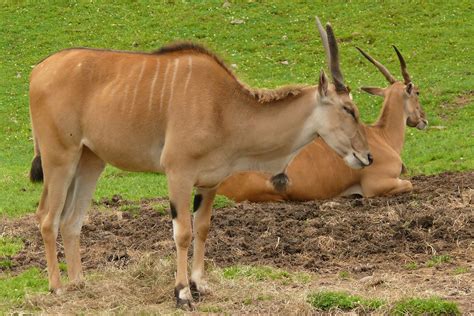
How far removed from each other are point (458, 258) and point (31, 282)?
11.0 feet

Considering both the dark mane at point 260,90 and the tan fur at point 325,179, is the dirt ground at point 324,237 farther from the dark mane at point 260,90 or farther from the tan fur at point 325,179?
the dark mane at point 260,90

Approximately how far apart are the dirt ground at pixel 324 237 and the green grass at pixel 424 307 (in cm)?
51

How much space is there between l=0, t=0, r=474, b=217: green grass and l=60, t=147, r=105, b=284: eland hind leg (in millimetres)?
6118

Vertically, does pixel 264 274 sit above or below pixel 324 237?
above

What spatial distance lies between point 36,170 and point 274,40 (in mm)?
13649

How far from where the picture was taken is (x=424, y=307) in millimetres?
6223

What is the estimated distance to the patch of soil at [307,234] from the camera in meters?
8.12

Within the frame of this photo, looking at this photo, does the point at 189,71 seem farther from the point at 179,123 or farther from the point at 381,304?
the point at 381,304

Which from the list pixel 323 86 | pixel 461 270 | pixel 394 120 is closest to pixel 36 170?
pixel 323 86

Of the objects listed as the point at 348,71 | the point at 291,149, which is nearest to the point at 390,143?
the point at 291,149

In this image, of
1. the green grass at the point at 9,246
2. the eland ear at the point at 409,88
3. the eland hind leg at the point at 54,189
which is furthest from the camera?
the eland ear at the point at 409,88

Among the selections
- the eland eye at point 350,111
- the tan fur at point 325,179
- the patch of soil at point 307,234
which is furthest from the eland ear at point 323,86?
the tan fur at point 325,179

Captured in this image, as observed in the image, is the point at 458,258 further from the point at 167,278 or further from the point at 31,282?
the point at 31,282

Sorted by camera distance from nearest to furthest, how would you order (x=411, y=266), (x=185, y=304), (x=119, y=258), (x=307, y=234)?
(x=185, y=304), (x=411, y=266), (x=119, y=258), (x=307, y=234)
